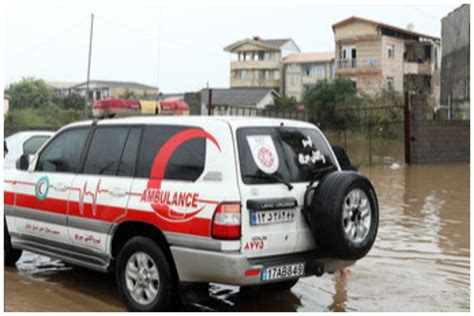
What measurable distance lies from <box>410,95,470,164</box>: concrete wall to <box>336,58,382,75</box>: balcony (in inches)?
1216

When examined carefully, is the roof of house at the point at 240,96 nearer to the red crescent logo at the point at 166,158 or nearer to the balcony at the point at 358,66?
the balcony at the point at 358,66

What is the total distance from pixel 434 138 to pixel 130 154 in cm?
1926

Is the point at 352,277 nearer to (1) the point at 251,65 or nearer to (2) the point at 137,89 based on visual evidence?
(1) the point at 251,65

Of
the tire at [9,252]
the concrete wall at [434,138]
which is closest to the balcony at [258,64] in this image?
the concrete wall at [434,138]

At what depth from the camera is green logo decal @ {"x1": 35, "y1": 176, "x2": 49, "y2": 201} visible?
22.2 ft

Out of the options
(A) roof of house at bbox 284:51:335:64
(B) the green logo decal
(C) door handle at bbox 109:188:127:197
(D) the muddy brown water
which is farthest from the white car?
(A) roof of house at bbox 284:51:335:64

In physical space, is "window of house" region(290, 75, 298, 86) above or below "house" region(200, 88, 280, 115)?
above

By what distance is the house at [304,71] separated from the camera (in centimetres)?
7138

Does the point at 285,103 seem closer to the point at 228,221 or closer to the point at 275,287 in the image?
the point at 275,287

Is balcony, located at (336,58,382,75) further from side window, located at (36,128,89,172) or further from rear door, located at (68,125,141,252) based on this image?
rear door, located at (68,125,141,252)

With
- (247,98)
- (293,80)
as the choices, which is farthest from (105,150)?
(293,80)

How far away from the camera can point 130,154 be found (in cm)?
611

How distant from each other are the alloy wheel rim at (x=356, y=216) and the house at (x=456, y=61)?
82.9ft

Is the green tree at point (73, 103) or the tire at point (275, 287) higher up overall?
the green tree at point (73, 103)
